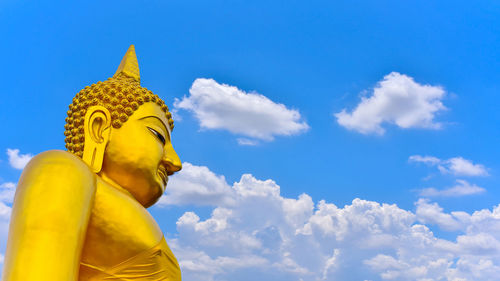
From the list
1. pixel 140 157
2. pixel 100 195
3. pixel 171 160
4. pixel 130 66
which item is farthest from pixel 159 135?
pixel 130 66

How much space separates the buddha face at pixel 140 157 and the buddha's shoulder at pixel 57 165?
0.79 metres

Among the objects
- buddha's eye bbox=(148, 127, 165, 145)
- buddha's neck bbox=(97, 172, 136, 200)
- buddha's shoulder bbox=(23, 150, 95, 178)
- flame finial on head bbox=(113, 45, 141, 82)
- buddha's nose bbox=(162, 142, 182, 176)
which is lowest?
buddha's shoulder bbox=(23, 150, 95, 178)

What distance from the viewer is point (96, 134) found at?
680cm

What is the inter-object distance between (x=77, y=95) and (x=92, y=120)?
70 centimetres

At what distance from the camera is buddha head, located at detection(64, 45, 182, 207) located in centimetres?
673

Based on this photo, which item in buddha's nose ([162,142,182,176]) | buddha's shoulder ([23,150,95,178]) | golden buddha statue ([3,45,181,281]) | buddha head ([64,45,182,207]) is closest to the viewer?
golden buddha statue ([3,45,181,281])

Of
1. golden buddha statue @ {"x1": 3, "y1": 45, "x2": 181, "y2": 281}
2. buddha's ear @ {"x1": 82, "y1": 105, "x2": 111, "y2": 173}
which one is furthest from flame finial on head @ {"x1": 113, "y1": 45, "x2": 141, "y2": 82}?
buddha's ear @ {"x1": 82, "y1": 105, "x2": 111, "y2": 173}

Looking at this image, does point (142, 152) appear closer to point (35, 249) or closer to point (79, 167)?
point (79, 167)

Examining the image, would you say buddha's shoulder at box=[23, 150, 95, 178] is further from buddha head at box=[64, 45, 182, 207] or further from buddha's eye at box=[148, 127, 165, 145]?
buddha's eye at box=[148, 127, 165, 145]

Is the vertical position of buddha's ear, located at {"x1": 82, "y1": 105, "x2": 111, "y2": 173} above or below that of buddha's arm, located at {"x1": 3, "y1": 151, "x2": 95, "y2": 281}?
above

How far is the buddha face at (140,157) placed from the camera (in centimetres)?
673

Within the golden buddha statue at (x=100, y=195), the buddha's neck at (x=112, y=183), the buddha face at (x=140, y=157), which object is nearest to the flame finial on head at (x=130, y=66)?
the golden buddha statue at (x=100, y=195)

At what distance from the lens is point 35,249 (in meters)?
5.01

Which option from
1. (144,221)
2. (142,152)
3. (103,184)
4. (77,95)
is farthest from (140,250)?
(77,95)
